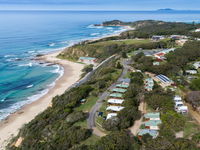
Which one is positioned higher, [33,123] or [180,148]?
[180,148]

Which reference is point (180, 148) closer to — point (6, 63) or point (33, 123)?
point (33, 123)

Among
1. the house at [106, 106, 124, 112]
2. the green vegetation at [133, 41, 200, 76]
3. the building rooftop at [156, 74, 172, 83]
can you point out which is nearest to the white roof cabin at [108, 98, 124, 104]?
the house at [106, 106, 124, 112]

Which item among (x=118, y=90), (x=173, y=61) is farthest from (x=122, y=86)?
(x=173, y=61)

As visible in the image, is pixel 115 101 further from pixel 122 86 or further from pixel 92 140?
pixel 92 140

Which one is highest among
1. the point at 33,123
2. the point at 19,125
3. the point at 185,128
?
the point at 185,128

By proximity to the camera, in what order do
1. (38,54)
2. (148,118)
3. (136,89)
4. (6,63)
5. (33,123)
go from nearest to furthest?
(148,118), (33,123), (136,89), (6,63), (38,54)

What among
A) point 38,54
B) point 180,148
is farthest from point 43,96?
point 38,54

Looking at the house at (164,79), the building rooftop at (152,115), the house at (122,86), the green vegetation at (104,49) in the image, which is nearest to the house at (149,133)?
the building rooftop at (152,115)

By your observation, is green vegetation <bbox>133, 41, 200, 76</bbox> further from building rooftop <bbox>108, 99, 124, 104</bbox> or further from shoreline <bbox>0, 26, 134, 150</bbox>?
shoreline <bbox>0, 26, 134, 150</bbox>
